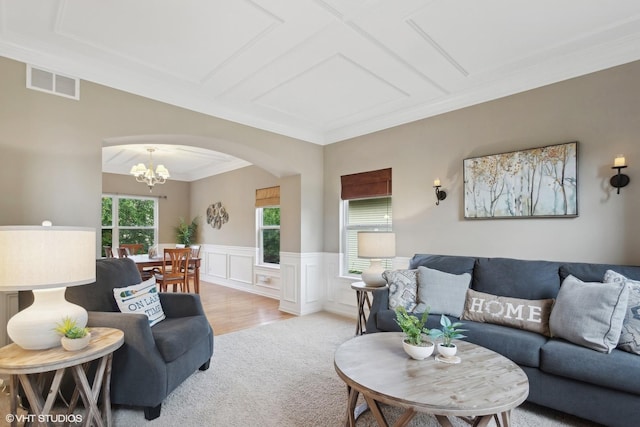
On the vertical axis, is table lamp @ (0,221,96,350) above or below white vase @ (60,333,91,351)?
above

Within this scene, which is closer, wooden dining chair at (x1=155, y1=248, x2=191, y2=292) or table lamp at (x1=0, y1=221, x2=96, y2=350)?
table lamp at (x1=0, y1=221, x2=96, y2=350)

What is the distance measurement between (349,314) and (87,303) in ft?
10.7

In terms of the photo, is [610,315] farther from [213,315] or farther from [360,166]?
[213,315]

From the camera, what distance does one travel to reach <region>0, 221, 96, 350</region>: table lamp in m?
1.68

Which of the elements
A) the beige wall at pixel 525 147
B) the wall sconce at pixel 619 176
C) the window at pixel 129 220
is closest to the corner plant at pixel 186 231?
the window at pixel 129 220

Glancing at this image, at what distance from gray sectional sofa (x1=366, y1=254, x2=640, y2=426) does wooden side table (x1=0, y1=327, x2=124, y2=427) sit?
2116 mm

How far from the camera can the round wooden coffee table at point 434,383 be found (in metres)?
1.45

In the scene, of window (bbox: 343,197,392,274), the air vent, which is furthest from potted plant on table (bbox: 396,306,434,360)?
the air vent

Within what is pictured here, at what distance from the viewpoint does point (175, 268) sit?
5.22m

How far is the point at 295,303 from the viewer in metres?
4.89

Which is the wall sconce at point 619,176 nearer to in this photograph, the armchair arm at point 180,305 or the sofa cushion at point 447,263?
the sofa cushion at point 447,263

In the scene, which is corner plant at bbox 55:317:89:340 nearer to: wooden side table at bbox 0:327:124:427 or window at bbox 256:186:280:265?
wooden side table at bbox 0:327:124:427

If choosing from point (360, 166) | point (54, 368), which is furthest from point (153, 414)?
point (360, 166)

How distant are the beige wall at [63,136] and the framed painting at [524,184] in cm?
302
